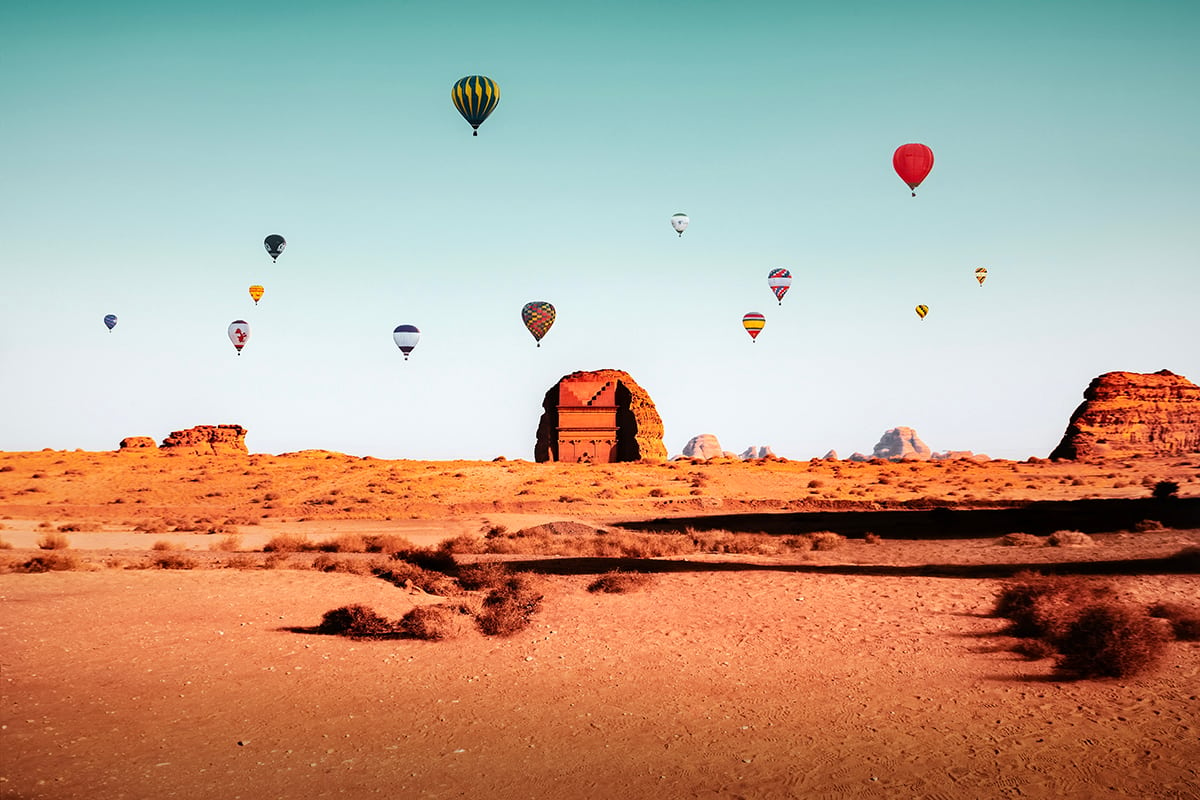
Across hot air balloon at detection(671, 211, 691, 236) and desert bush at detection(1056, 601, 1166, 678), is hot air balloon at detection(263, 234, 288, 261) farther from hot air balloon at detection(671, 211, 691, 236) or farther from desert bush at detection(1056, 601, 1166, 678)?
desert bush at detection(1056, 601, 1166, 678)

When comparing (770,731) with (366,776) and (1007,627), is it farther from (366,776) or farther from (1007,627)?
(1007,627)

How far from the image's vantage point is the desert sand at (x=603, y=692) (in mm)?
7961

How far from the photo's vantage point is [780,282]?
71.8 m

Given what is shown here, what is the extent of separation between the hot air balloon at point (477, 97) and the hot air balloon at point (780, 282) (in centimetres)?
3191

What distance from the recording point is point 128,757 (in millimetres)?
8492

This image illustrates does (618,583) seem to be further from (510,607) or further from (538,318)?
(538,318)

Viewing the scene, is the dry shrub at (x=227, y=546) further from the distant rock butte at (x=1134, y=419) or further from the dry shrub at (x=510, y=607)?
the distant rock butte at (x=1134, y=419)

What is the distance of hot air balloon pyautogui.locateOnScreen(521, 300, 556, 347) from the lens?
7788cm

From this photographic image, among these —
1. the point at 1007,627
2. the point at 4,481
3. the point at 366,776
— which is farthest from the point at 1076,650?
the point at 4,481

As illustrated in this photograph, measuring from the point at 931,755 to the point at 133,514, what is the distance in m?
49.8

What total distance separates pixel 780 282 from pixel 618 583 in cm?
5682

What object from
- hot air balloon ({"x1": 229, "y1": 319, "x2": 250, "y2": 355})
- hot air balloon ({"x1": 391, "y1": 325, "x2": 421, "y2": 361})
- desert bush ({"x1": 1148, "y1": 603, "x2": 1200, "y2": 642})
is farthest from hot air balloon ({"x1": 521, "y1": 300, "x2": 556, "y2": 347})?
desert bush ({"x1": 1148, "y1": 603, "x2": 1200, "y2": 642})

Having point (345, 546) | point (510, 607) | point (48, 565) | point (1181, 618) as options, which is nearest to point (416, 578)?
point (510, 607)

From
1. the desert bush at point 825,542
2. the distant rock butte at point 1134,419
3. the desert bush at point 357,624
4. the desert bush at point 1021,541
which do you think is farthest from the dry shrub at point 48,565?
the distant rock butte at point 1134,419
